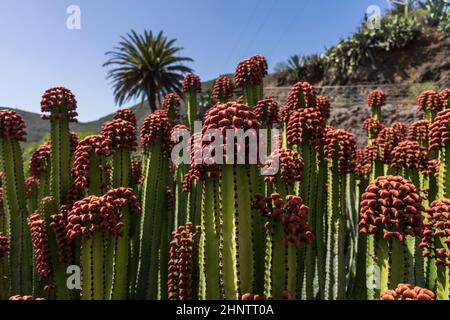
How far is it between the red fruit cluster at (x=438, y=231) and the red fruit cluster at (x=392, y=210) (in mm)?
206

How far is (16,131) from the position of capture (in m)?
4.12

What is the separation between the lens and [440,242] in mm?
2539

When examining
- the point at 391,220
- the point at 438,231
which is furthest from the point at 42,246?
the point at 438,231

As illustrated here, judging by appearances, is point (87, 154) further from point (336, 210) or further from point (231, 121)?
point (336, 210)

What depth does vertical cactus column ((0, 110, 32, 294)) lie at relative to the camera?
395 cm

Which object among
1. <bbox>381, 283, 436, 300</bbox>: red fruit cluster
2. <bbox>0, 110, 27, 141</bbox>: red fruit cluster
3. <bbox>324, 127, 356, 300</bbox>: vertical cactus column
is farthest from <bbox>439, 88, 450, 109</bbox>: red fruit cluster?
Answer: <bbox>0, 110, 27, 141</bbox>: red fruit cluster

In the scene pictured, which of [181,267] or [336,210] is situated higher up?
[336,210]

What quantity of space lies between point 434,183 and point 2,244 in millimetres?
4147

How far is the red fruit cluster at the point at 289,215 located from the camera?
2258mm

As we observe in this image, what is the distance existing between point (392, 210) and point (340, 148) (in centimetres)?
181

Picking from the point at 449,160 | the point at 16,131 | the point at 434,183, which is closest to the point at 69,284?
the point at 16,131

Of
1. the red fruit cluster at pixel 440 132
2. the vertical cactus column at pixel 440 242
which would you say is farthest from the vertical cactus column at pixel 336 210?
the vertical cactus column at pixel 440 242

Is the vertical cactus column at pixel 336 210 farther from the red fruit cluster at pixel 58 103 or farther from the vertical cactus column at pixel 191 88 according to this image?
the vertical cactus column at pixel 191 88
